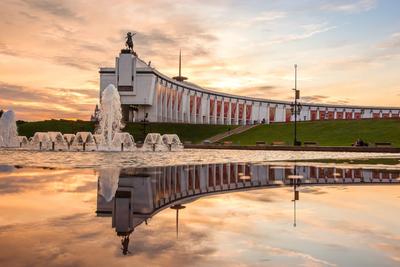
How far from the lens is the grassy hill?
70875 millimetres

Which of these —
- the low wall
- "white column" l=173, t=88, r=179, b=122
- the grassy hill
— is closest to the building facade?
"white column" l=173, t=88, r=179, b=122

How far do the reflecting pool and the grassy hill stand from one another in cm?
5858

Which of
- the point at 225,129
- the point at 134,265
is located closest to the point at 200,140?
the point at 225,129

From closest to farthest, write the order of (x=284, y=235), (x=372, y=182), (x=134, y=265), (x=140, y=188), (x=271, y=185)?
A: (x=134, y=265) → (x=284, y=235) → (x=140, y=188) → (x=271, y=185) → (x=372, y=182)

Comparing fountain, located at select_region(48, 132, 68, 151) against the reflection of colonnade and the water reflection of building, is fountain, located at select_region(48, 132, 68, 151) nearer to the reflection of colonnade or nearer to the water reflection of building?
the reflection of colonnade

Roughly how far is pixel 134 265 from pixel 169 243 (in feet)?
2.99

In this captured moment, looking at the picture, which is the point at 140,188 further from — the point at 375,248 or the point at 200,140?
the point at 200,140

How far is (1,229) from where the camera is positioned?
5707mm

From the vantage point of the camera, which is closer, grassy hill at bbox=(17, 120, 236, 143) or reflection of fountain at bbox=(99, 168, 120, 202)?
reflection of fountain at bbox=(99, 168, 120, 202)

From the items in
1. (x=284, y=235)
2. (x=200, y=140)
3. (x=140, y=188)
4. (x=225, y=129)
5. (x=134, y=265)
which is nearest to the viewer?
(x=134, y=265)

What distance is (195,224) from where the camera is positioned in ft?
20.1

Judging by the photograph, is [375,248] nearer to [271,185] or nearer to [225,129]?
[271,185]

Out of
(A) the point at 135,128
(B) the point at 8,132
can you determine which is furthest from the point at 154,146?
(A) the point at 135,128

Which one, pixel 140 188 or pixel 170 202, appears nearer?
pixel 170 202
